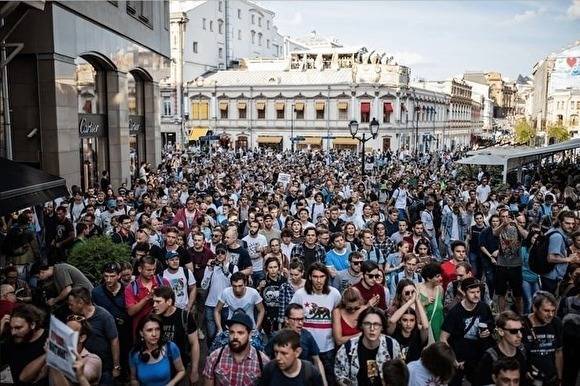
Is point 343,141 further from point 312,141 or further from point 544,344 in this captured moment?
point 544,344

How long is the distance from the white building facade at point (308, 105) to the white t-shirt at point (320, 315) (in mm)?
50511

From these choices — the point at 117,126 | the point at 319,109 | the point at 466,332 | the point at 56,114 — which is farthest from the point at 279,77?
the point at 466,332

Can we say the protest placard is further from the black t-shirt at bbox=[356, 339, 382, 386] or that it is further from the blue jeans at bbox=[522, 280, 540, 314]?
the blue jeans at bbox=[522, 280, 540, 314]

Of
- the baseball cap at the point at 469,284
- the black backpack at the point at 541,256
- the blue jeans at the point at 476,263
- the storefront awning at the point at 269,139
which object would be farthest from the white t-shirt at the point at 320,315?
the storefront awning at the point at 269,139

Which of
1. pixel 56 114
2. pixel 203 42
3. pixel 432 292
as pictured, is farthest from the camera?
pixel 203 42

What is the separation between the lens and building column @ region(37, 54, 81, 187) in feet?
50.5

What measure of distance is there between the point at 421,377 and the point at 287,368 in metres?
1.11

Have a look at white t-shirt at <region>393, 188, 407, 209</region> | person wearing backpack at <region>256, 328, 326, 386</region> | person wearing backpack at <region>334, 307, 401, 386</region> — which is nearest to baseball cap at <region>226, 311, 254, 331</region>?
person wearing backpack at <region>256, 328, 326, 386</region>

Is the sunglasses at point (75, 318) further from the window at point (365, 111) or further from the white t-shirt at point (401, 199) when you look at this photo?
the window at point (365, 111)

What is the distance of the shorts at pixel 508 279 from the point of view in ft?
29.3

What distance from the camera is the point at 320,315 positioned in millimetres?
5941

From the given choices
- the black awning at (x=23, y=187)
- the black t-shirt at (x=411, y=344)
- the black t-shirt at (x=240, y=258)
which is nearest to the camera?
the black t-shirt at (x=411, y=344)

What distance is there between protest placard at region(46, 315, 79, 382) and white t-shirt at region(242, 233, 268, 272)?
5.28 metres

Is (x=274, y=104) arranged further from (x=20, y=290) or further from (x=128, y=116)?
(x=20, y=290)
